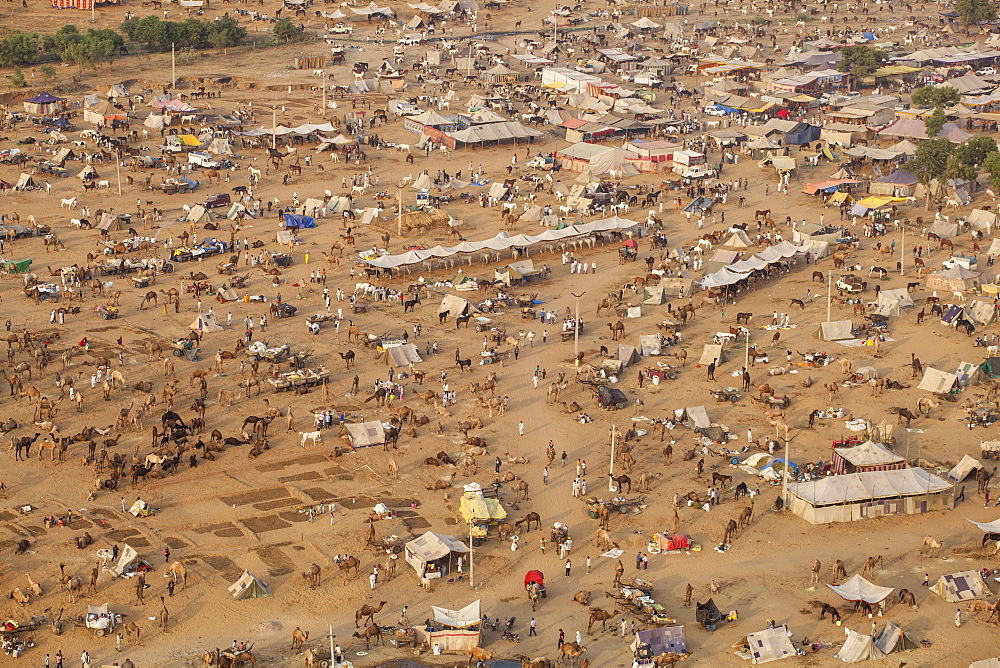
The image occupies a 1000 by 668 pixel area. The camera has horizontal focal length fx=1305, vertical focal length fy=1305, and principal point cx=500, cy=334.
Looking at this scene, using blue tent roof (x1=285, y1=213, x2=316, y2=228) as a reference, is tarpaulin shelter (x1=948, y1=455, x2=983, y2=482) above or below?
below

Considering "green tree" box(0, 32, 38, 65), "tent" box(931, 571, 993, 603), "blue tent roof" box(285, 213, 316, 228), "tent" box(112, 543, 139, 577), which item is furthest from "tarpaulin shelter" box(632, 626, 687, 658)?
"green tree" box(0, 32, 38, 65)

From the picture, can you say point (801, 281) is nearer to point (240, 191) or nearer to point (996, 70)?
point (240, 191)

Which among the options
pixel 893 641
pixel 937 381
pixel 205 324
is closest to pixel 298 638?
pixel 893 641

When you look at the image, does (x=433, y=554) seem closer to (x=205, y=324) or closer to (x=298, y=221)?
(x=205, y=324)

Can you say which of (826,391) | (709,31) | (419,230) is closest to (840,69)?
(709,31)

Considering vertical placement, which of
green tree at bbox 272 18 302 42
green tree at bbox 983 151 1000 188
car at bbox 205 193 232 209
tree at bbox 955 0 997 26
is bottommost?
car at bbox 205 193 232 209

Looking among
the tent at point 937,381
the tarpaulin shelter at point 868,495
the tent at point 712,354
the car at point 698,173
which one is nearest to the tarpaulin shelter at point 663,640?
the tarpaulin shelter at point 868,495

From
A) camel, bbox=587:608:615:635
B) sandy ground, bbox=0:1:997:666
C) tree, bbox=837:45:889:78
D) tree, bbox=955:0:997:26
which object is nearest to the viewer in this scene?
camel, bbox=587:608:615:635

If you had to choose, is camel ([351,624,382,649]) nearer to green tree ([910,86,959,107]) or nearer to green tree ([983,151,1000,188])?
green tree ([983,151,1000,188])
